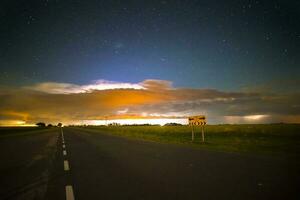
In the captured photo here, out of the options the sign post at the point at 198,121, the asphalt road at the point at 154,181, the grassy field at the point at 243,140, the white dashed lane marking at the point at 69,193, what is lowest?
the white dashed lane marking at the point at 69,193

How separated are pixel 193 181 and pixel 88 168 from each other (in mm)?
4560

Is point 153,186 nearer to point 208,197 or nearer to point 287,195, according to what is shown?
point 208,197

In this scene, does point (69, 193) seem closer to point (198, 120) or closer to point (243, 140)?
point (198, 120)

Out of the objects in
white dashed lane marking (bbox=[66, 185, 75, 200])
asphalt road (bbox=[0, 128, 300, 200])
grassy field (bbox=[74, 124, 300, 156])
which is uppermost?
grassy field (bbox=[74, 124, 300, 156])

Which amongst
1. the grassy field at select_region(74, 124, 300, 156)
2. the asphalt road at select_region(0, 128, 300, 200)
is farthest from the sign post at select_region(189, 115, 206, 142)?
the asphalt road at select_region(0, 128, 300, 200)

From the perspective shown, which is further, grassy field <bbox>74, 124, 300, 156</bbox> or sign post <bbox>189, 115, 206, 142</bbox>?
sign post <bbox>189, 115, 206, 142</bbox>

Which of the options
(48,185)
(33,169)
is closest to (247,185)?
(48,185)

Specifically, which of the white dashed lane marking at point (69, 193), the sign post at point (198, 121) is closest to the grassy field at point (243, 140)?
the sign post at point (198, 121)

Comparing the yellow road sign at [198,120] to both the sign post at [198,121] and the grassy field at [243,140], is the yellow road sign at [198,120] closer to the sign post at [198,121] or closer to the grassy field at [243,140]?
the sign post at [198,121]

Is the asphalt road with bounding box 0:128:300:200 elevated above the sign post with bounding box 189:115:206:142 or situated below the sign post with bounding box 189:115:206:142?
below

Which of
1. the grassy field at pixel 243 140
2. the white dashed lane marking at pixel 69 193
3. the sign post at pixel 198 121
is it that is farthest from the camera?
the sign post at pixel 198 121

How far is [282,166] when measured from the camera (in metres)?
10.5

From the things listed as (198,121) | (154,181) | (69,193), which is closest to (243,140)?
(198,121)

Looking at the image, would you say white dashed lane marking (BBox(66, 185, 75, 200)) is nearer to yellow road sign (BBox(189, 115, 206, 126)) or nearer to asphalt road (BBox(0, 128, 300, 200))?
asphalt road (BBox(0, 128, 300, 200))
